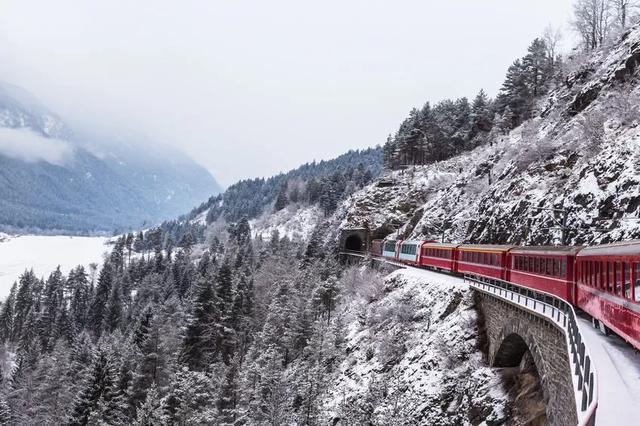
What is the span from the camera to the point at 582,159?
1268 inches

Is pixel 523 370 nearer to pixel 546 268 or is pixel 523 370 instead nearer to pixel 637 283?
pixel 546 268

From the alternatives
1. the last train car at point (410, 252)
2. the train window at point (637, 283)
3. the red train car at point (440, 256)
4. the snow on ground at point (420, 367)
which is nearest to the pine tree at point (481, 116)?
the last train car at point (410, 252)

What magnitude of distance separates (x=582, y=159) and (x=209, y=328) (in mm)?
41843

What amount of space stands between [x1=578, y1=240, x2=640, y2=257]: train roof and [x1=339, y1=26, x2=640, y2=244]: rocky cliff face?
838 centimetres

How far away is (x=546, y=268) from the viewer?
21.4m

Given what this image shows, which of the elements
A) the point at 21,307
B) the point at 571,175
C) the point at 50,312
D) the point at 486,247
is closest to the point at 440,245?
the point at 486,247

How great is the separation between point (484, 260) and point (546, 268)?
31.9 feet

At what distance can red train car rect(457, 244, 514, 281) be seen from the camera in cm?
2792

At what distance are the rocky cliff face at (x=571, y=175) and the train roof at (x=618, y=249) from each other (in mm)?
8382

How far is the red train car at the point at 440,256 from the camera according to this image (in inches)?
1522

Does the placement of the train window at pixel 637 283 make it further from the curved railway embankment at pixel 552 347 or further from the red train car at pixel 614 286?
the curved railway embankment at pixel 552 347

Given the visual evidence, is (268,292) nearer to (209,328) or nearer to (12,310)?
(209,328)

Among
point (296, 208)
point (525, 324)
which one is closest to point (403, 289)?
point (525, 324)

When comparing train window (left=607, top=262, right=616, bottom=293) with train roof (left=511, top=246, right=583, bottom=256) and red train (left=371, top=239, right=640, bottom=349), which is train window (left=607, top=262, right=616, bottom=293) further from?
train roof (left=511, top=246, right=583, bottom=256)
